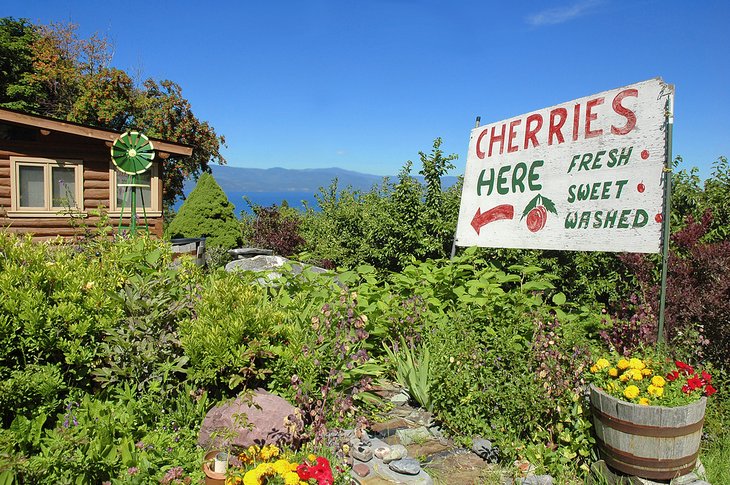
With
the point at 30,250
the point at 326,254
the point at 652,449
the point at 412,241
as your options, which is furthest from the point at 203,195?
the point at 652,449

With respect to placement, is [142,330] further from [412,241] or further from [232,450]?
[412,241]

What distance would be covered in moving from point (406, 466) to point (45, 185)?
38.4ft

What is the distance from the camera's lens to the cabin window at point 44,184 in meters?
11.4

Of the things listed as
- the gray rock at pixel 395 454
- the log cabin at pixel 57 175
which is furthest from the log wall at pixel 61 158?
the gray rock at pixel 395 454

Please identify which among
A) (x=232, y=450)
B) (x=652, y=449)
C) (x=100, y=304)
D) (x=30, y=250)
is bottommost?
(x=232, y=450)

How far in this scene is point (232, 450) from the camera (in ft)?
10.3

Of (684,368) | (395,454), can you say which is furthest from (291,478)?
(684,368)

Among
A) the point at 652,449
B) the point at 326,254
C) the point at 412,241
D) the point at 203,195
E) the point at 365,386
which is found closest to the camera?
the point at 652,449

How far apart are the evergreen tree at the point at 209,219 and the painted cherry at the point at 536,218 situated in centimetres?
1068

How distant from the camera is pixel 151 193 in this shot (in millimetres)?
12328

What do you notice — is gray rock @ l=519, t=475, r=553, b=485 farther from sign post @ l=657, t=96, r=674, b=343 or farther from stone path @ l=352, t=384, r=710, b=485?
sign post @ l=657, t=96, r=674, b=343

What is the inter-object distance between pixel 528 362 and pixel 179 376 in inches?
99.7

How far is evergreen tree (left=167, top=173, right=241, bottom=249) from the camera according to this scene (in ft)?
48.3

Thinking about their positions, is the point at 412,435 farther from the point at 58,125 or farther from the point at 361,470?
the point at 58,125
